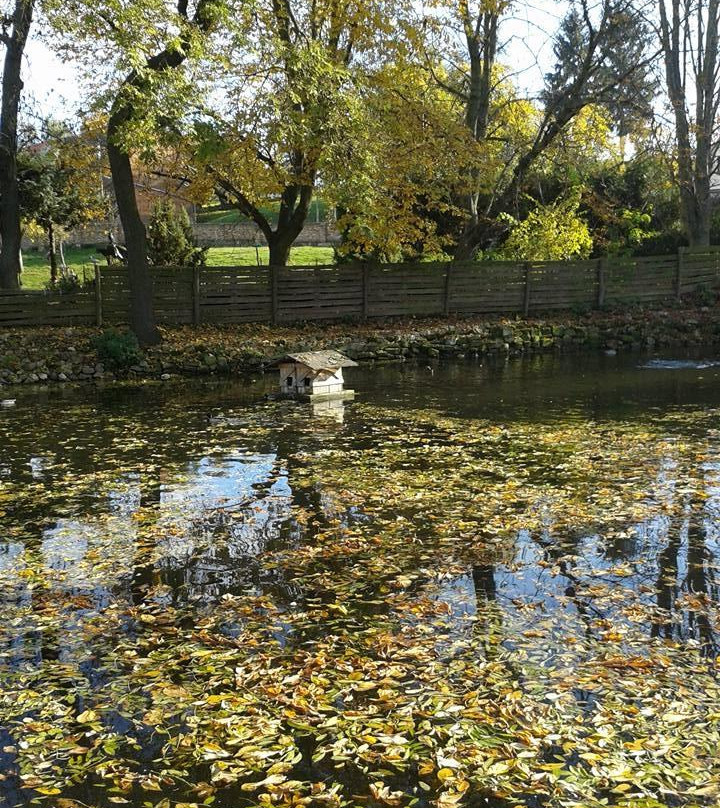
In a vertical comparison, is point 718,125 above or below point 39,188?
above

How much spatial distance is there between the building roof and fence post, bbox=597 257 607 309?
532 inches

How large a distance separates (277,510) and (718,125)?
1107 inches

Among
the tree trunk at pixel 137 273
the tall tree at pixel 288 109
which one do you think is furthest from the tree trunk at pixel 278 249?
the tree trunk at pixel 137 273

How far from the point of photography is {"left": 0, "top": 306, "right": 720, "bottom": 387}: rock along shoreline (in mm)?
17562

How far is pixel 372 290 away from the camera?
2309cm

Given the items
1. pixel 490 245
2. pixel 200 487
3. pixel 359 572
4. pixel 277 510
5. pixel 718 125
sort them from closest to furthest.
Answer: pixel 359 572 → pixel 277 510 → pixel 200 487 → pixel 718 125 → pixel 490 245

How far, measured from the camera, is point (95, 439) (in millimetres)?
11555

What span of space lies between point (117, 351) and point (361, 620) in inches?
525

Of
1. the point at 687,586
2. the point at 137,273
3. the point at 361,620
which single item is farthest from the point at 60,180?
the point at 687,586

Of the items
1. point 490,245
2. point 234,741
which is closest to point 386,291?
point 490,245

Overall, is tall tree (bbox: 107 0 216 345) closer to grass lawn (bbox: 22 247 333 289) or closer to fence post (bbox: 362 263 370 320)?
fence post (bbox: 362 263 370 320)

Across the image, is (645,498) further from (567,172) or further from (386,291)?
(567,172)

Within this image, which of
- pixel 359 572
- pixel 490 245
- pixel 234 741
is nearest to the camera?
pixel 234 741

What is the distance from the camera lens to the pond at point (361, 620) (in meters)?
3.87
